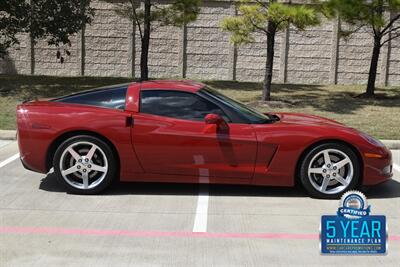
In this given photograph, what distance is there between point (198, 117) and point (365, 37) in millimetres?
14563

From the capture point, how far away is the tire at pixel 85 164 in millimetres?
6004

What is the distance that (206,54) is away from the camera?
19297 millimetres

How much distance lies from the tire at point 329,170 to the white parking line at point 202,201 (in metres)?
1.08

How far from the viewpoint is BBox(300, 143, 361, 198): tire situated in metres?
5.93

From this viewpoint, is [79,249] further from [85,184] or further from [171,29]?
[171,29]

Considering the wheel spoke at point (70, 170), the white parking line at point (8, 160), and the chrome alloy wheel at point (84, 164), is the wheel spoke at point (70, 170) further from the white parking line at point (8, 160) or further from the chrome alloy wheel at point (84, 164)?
the white parking line at point (8, 160)

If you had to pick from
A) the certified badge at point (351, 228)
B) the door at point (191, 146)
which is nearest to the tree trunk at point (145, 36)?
the door at point (191, 146)

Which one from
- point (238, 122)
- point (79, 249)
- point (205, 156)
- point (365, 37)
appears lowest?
point (79, 249)

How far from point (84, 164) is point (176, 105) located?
1.22 metres

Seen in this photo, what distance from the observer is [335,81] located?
1931 cm

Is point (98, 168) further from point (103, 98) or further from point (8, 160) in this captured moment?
point (8, 160)

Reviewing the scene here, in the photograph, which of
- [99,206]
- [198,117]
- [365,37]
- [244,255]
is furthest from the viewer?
[365,37]

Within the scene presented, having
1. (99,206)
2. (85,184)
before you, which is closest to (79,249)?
(99,206)

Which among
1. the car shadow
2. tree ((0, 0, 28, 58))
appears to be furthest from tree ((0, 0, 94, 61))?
the car shadow
